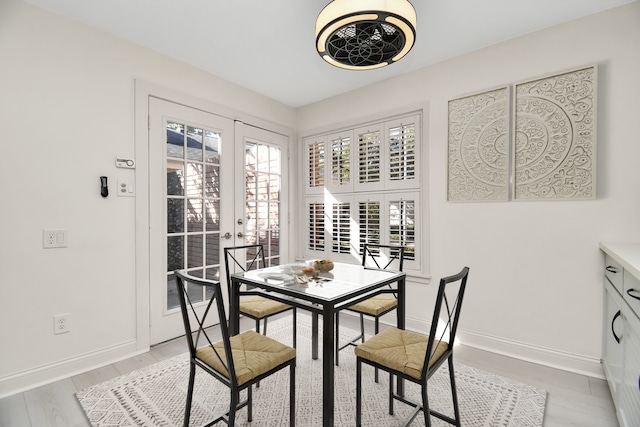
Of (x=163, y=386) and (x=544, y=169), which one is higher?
(x=544, y=169)

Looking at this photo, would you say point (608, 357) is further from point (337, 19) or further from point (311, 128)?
point (311, 128)

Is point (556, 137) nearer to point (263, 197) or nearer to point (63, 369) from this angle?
point (263, 197)

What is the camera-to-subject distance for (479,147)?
8.68 ft

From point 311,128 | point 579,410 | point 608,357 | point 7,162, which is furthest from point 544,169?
point 7,162

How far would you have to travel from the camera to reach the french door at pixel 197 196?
2711 mm

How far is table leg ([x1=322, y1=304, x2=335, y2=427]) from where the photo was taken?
1.47 metres

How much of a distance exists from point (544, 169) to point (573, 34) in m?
0.99

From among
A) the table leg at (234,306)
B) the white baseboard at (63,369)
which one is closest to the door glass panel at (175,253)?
the white baseboard at (63,369)

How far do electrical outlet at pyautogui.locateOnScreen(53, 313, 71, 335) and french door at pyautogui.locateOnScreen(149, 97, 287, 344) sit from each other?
1.89ft

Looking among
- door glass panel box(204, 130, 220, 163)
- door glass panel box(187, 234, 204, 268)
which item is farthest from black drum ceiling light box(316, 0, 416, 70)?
door glass panel box(187, 234, 204, 268)

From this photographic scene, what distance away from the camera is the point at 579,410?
1798 mm

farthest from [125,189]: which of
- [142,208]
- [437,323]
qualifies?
[437,323]

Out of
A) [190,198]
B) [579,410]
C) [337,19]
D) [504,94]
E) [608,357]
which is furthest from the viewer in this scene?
[190,198]

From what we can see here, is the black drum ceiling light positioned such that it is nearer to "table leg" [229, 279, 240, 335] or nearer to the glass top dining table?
the glass top dining table
